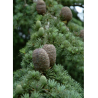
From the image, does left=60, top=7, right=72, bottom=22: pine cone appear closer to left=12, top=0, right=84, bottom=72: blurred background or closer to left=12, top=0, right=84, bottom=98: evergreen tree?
left=12, top=0, right=84, bottom=98: evergreen tree

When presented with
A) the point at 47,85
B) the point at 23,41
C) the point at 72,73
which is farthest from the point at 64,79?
the point at 23,41

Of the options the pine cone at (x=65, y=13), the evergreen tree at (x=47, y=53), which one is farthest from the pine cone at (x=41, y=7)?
the pine cone at (x=65, y=13)

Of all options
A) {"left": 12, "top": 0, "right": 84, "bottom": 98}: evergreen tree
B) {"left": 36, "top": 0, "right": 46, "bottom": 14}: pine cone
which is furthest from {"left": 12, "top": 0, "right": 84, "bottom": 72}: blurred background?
{"left": 36, "top": 0, "right": 46, "bottom": 14}: pine cone

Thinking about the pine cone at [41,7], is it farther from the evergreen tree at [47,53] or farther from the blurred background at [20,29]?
the blurred background at [20,29]

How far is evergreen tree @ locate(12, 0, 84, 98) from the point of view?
1.54 ft

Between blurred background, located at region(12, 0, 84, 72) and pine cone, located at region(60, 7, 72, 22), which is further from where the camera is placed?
blurred background, located at region(12, 0, 84, 72)

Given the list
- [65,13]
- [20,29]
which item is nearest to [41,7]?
[65,13]

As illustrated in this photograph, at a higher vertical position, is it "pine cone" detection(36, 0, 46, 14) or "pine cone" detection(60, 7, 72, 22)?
"pine cone" detection(36, 0, 46, 14)

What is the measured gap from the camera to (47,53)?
56 centimetres

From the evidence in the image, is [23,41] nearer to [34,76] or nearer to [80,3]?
[80,3]

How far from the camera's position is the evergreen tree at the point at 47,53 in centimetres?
47

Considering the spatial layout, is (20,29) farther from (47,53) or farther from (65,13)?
(47,53)

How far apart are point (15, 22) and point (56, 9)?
310mm

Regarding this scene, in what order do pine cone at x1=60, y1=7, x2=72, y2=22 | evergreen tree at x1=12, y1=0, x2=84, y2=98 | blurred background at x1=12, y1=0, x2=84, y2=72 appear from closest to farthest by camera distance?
evergreen tree at x1=12, y1=0, x2=84, y2=98
pine cone at x1=60, y1=7, x2=72, y2=22
blurred background at x1=12, y1=0, x2=84, y2=72
